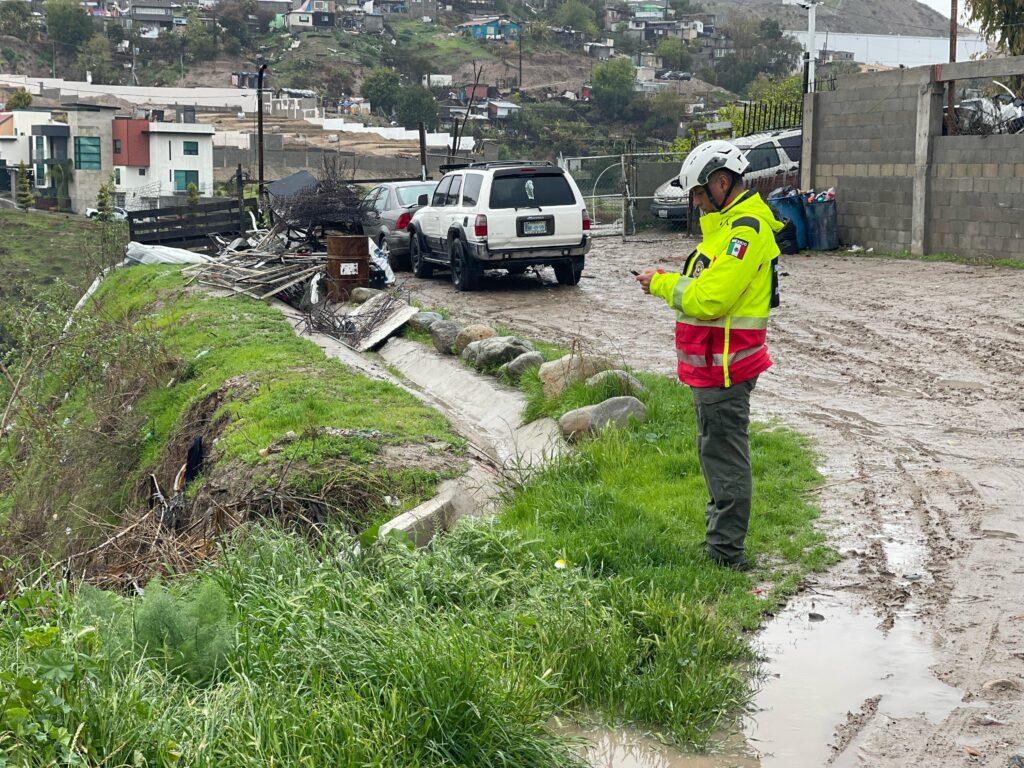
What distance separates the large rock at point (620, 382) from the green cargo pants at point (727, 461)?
A: 3.50m

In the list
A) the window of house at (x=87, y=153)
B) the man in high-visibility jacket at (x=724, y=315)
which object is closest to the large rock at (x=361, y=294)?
the man in high-visibility jacket at (x=724, y=315)

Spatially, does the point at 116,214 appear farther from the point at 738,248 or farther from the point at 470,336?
the point at 738,248

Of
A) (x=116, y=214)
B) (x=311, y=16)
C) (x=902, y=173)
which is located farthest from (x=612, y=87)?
(x=902, y=173)

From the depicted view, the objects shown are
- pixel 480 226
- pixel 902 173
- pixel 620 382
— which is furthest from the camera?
pixel 902 173

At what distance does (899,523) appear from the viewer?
6.89 meters

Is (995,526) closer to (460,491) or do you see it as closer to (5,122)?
(460,491)

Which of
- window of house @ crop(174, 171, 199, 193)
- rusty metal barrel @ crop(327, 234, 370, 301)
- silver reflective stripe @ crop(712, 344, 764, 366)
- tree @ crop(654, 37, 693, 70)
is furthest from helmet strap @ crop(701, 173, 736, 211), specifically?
tree @ crop(654, 37, 693, 70)

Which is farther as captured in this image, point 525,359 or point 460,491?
point 525,359

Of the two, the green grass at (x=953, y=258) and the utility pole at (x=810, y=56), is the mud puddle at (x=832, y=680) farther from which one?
the utility pole at (x=810, y=56)

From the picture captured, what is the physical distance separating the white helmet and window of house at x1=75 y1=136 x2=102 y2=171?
77.7m

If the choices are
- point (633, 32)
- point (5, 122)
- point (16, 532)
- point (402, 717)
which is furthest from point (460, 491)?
point (633, 32)

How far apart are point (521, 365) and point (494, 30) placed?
166713mm

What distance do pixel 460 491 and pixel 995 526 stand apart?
11.0 ft

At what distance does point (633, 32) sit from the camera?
635 ft
